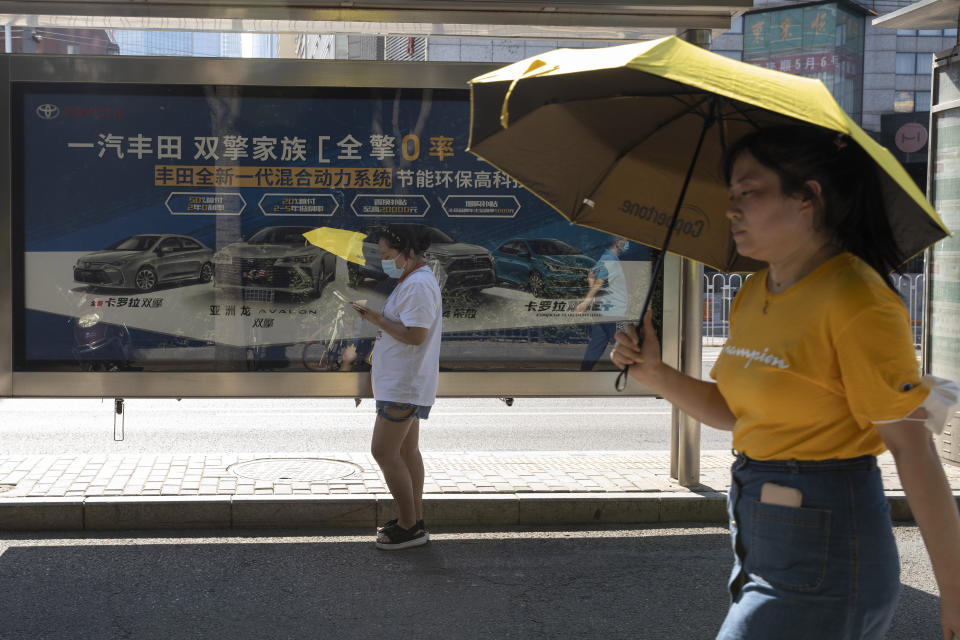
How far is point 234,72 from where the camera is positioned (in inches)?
262

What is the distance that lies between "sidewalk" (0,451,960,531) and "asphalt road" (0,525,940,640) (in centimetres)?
15

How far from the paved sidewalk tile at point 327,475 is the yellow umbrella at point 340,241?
148 centimetres

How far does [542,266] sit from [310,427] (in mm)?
4164

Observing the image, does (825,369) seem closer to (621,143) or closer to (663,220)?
(663,220)

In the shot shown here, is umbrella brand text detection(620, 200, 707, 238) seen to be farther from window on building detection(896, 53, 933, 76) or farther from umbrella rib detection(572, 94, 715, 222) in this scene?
window on building detection(896, 53, 933, 76)

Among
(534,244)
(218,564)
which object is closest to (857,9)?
(534,244)

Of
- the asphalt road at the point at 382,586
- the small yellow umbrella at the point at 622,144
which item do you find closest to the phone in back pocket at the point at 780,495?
the small yellow umbrella at the point at 622,144

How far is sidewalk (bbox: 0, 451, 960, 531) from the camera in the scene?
5895mm

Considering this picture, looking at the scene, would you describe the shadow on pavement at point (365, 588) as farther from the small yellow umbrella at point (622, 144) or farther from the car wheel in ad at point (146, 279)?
the small yellow umbrella at point (622, 144)

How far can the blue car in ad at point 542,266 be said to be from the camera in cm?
706

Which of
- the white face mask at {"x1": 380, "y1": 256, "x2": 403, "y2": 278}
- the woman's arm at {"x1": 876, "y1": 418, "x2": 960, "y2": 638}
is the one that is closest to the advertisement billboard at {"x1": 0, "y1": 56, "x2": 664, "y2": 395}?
the white face mask at {"x1": 380, "y1": 256, "x2": 403, "y2": 278}

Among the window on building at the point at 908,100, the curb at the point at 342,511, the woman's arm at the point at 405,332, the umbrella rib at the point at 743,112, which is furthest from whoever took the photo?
the window on building at the point at 908,100

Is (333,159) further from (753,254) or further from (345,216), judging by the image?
(753,254)

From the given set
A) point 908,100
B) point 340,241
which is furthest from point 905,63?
point 340,241
